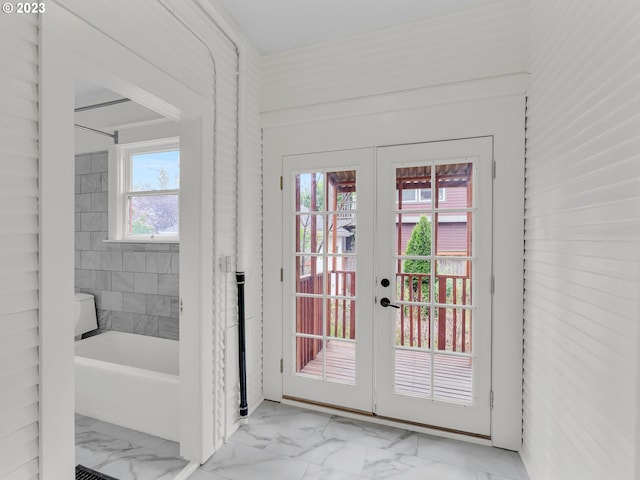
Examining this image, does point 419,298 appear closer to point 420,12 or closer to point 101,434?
point 420,12

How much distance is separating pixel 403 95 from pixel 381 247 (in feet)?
3.56

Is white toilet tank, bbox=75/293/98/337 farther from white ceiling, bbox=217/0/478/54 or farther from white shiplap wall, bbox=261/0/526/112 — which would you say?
white ceiling, bbox=217/0/478/54

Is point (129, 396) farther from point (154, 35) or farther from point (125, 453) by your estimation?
point (154, 35)

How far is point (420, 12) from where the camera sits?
2098mm

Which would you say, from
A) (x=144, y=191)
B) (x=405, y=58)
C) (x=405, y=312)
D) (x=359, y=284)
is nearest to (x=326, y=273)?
(x=359, y=284)

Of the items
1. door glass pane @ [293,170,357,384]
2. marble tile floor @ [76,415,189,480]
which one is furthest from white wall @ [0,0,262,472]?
door glass pane @ [293,170,357,384]

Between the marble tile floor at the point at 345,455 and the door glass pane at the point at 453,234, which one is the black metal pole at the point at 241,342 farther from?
the door glass pane at the point at 453,234

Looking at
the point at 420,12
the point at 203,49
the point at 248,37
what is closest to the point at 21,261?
the point at 203,49

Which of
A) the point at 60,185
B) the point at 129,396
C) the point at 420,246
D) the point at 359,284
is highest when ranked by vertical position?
the point at 60,185

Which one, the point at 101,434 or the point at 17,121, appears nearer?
the point at 17,121

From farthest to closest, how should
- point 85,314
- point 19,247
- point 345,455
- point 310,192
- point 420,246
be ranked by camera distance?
point 85,314, point 310,192, point 420,246, point 345,455, point 19,247

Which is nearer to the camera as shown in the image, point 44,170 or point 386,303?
point 44,170

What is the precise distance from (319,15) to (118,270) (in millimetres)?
3017

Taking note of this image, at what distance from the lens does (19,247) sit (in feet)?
3.53
